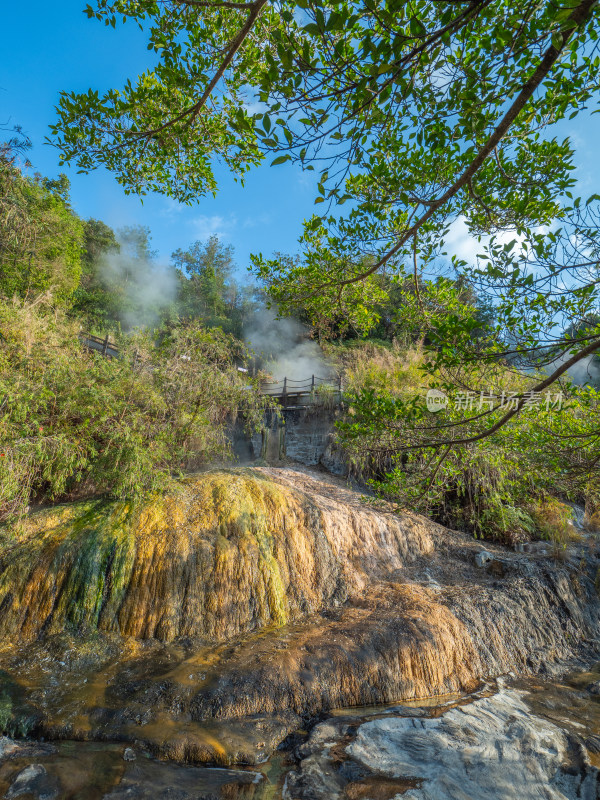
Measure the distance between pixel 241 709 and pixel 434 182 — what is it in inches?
204

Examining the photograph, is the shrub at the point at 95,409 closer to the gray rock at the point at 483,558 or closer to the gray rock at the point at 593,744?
the gray rock at the point at 483,558

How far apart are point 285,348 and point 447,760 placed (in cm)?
2257

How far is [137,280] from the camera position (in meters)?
28.4

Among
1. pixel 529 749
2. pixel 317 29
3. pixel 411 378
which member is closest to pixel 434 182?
pixel 317 29

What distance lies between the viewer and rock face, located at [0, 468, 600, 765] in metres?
3.76

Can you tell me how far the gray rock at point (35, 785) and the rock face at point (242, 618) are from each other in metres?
0.51

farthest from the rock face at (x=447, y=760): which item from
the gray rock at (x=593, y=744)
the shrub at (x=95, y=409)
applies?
the shrub at (x=95, y=409)

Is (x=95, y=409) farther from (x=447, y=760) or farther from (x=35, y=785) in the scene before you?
(x=447, y=760)

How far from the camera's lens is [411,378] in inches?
473

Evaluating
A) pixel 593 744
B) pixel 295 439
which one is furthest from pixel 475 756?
pixel 295 439

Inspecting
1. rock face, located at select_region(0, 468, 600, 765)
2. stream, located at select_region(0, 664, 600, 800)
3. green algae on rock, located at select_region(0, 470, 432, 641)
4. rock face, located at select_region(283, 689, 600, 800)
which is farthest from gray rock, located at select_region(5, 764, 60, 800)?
green algae on rock, located at select_region(0, 470, 432, 641)

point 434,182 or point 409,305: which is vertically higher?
point 434,182

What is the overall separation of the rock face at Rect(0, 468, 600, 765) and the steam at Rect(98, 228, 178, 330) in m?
21.5

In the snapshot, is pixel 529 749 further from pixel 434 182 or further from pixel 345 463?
pixel 345 463
